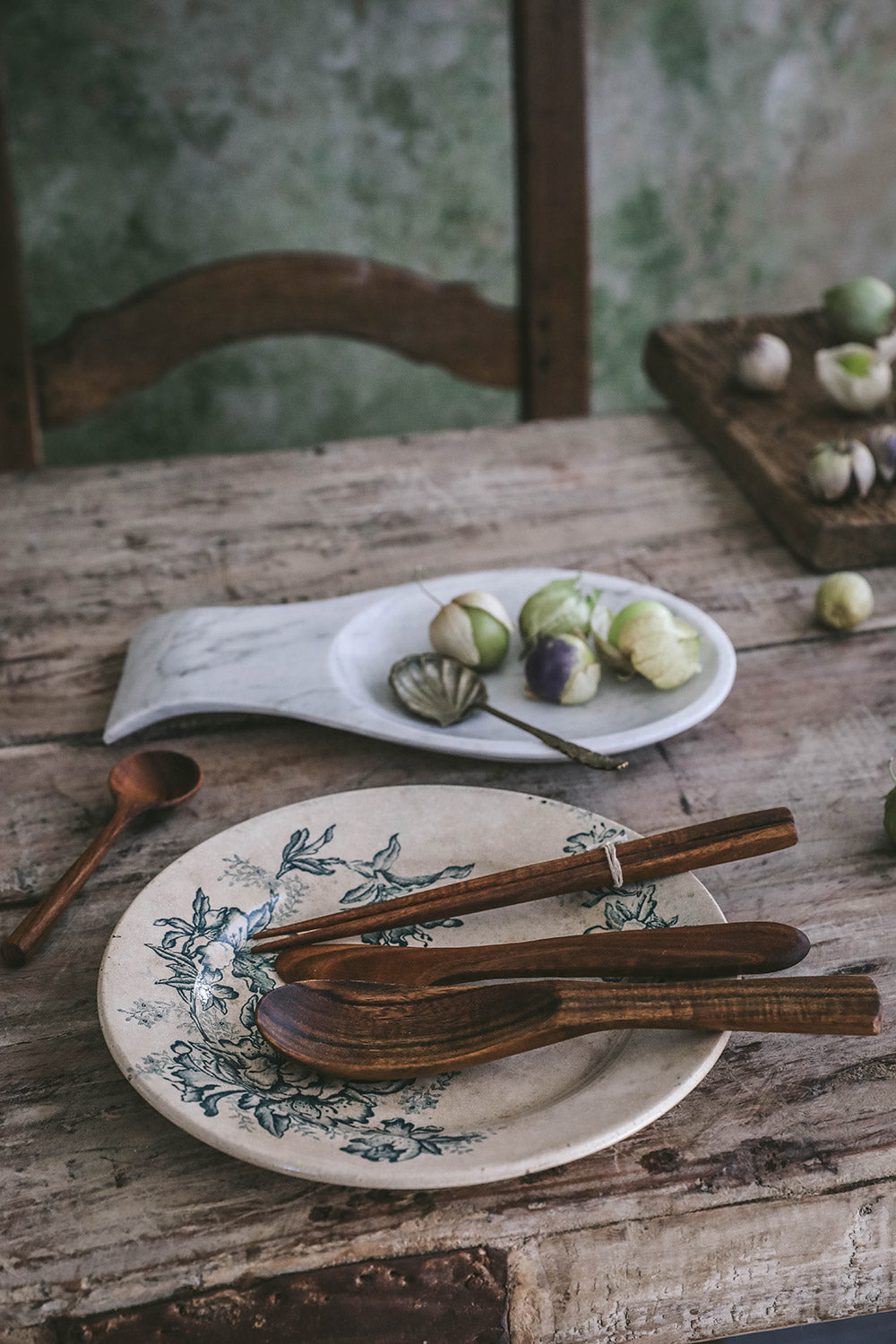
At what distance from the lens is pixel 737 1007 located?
1.42ft

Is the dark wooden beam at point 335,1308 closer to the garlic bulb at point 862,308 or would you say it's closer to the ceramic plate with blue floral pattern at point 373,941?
A: the ceramic plate with blue floral pattern at point 373,941

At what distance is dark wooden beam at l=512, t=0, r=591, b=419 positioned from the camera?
1.17 meters

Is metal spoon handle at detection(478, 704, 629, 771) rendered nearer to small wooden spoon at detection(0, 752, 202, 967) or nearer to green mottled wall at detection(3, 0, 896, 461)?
small wooden spoon at detection(0, 752, 202, 967)

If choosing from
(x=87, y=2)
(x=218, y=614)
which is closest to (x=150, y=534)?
(x=218, y=614)

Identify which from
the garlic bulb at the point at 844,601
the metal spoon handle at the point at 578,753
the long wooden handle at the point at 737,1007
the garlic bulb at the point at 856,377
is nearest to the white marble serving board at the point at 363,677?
the metal spoon handle at the point at 578,753

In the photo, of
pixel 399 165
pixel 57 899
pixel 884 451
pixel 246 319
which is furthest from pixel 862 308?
pixel 399 165

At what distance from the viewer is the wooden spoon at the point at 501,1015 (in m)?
0.43

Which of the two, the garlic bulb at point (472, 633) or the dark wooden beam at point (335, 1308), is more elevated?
the garlic bulb at point (472, 633)

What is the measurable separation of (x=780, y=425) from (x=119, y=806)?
65cm

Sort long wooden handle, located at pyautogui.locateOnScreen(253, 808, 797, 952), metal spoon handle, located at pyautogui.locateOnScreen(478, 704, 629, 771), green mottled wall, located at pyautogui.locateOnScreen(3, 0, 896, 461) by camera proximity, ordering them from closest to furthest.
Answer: long wooden handle, located at pyautogui.locateOnScreen(253, 808, 797, 952) < metal spoon handle, located at pyautogui.locateOnScreen(478, 704, 629, 771) < green mottled wall, located at pyautogui.locateOnScreen(3, 0, 896, 461)

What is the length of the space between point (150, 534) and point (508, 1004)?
1.96 ft

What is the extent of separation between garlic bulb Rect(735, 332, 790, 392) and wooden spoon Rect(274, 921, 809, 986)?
2.26 feet

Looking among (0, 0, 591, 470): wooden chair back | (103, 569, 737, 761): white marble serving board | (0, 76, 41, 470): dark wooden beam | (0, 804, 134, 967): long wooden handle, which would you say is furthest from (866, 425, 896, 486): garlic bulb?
(0, 76, 41, 470): dark wooden beam

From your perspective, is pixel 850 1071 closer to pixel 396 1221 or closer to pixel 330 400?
pixel 396 1221
